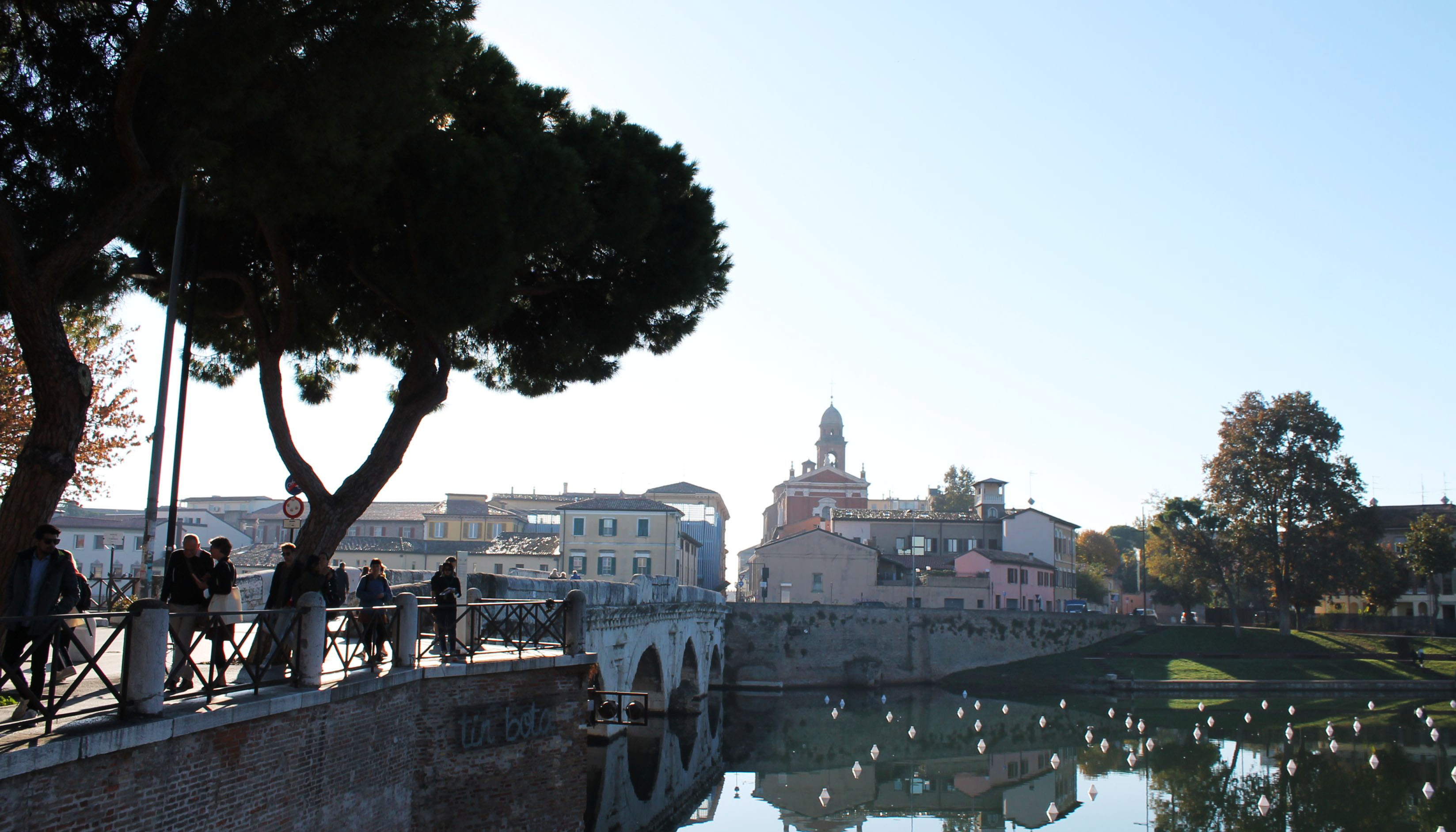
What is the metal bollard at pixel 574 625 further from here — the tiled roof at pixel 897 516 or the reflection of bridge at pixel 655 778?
the tiled roof at pixel 897 516

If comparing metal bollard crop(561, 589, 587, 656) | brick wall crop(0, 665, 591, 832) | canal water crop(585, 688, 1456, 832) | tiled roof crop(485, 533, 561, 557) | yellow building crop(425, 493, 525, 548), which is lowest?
canal water crop(585, 688, 1456, 832)

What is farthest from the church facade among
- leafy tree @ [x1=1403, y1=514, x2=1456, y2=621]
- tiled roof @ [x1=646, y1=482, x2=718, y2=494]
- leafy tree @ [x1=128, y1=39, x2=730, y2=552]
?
leafy tree @ [x1=128, y1=39, x2=730, y2=552]

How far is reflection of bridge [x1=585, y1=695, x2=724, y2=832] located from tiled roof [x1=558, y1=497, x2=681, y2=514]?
24644 mm

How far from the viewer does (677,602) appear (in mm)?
37844

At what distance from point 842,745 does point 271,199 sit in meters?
30.5

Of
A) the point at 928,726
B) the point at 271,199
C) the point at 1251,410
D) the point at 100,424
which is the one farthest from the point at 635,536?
the point at 271,199

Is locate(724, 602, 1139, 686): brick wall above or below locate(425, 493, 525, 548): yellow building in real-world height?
below

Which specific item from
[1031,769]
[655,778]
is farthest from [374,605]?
[1031,769]

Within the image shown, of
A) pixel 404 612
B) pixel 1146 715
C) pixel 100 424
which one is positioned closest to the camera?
pixel 404 612

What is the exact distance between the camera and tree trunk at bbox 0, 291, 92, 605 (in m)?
10.8

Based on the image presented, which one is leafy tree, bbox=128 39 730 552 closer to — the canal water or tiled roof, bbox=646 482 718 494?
the canal water

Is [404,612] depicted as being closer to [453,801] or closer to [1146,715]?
[453,801]

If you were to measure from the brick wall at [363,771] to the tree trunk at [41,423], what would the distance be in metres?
2.89

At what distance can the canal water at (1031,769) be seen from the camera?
28297 mm
